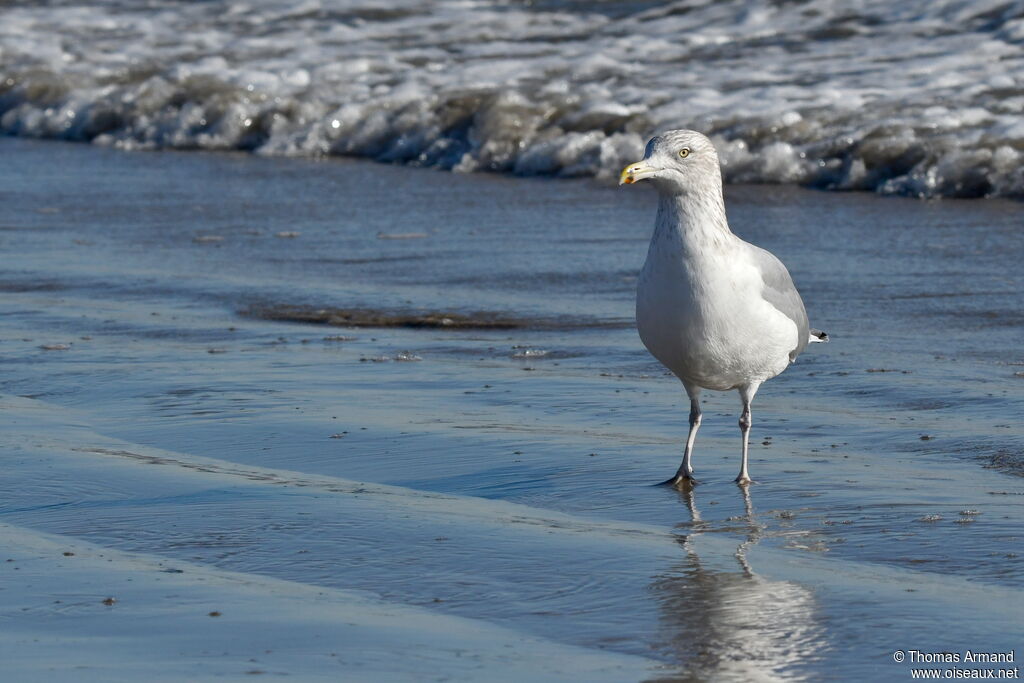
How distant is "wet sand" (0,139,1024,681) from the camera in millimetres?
3619

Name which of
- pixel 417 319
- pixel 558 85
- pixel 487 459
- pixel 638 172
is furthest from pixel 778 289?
pixel 558 85

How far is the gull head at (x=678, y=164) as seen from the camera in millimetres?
4945

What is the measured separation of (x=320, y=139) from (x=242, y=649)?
1207 cm

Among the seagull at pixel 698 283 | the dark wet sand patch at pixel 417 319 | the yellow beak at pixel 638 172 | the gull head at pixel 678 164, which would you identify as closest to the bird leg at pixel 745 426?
the seagull at pixel 698 283

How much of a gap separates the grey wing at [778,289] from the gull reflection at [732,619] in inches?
38.7

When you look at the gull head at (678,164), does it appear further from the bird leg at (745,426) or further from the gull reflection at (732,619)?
the gull reflection at (732,619)

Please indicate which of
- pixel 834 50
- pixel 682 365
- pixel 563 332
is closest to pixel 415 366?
pixel 563 332

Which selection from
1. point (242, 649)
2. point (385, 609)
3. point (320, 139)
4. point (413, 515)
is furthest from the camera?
point (320, 139)

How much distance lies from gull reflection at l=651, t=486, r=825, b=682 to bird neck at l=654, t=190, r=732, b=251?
967 millimetres

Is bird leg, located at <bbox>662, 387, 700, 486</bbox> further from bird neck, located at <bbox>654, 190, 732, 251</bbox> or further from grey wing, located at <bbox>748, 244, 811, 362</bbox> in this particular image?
bird neck, located at <bbox>654, 190, 732, 251</bbox>

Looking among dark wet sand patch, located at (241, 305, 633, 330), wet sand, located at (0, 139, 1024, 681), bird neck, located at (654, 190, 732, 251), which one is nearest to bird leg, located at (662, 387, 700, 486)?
Answer: wet sand, located at (0, 139, 1024, 681)

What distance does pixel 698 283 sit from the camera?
4.91 m

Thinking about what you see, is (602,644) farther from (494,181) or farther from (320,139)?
(320,139)

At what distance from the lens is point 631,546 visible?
436 centimetres
